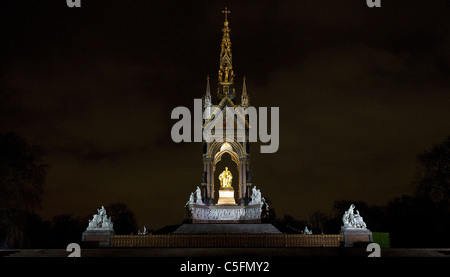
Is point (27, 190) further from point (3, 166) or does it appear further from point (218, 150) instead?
point (218, 150)

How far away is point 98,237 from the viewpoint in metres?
23.5

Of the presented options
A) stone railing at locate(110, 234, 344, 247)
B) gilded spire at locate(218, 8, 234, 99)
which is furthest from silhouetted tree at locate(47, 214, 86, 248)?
stone railing at locate(110, 234, 344, 247)

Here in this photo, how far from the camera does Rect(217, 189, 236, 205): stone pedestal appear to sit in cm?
3666

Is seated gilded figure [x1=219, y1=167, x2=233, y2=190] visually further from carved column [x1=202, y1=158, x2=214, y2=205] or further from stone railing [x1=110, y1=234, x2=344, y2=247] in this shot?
stone railing [x1=110, y1=234, x2=344, y2=247]

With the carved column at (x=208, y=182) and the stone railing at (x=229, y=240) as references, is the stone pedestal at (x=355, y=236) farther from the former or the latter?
the carved column at (x=208, y=182)

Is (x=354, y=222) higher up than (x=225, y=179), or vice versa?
(x=225, y=179)

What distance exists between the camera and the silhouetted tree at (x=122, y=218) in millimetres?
54656

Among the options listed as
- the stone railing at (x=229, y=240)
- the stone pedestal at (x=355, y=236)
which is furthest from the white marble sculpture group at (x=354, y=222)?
the stone railing at (x=229, y=240)

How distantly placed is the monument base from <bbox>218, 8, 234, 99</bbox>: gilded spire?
19.1 metres

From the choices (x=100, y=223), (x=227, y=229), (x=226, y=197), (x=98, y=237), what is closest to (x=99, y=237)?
(x=98, y=237)

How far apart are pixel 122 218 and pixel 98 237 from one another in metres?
34.1

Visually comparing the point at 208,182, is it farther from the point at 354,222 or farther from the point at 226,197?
the point at 354,222

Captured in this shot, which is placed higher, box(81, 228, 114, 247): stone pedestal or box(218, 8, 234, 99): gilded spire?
box(218, 8, 234, 99): gilded spire
